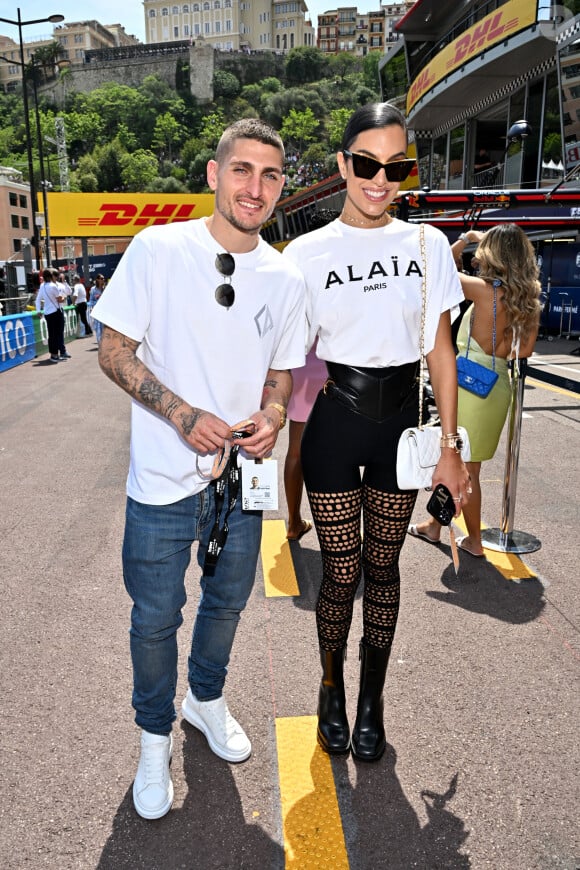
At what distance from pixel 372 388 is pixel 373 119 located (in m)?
0.88

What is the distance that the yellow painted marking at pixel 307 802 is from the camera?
202 centimetres

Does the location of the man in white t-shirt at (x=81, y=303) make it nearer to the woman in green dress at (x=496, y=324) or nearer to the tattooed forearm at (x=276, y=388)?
the woman in green dress at (x=496, y=324)

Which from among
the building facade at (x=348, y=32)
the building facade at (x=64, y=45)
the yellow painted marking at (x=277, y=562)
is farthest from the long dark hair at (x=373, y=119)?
the building facade at (x=348, y=32)

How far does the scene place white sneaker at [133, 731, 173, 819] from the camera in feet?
7.02

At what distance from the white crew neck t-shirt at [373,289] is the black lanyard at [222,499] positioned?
20.3 inches

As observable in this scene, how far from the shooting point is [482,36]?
22609mm

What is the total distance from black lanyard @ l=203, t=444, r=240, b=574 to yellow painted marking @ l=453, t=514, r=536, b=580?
88.6 inches

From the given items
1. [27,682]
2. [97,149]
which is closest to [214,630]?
[27,682]

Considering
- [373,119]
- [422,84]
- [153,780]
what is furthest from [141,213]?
[153,780]

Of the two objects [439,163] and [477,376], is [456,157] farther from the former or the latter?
[477,376]

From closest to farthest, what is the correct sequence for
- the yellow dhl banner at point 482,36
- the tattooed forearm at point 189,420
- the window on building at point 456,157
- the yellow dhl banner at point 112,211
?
the tattooed forearm at point 189,420, the yellow dhl banner at point 482,36, the window on building at point 456,157, the yellow dhl banner at point 112,211

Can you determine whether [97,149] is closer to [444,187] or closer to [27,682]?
[444,187]

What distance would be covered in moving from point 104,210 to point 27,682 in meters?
32.3

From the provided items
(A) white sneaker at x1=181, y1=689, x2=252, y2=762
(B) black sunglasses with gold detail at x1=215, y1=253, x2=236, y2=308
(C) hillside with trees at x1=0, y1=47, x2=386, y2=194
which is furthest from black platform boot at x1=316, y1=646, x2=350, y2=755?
(C) hillside with trees at x1=0, y1=47, x2=386, y2=194
